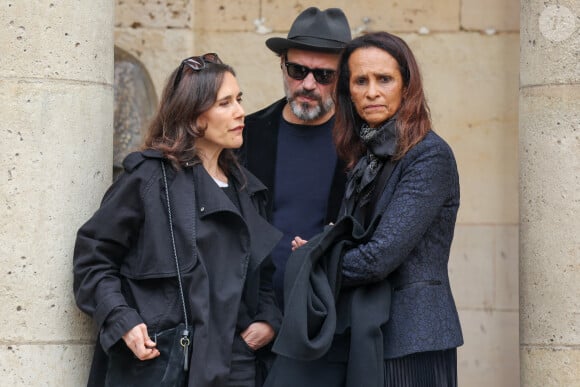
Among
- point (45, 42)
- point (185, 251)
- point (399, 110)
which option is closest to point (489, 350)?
point (399, 110)

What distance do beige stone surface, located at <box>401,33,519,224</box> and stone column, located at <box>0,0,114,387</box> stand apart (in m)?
2.26

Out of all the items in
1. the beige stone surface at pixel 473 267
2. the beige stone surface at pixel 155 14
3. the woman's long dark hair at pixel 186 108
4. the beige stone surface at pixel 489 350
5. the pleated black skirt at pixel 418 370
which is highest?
the beige stone surface at pixel 155 14

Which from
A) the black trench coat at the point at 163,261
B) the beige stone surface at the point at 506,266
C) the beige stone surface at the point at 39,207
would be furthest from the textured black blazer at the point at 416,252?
the beige stone surface at the point at 506,266

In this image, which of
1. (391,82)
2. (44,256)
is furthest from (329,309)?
(44,256)

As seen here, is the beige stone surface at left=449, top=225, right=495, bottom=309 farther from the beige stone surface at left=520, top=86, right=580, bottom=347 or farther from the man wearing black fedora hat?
the man wearing black fedora hat

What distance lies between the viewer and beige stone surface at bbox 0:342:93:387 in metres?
4.71

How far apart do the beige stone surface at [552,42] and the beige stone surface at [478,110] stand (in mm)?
1324

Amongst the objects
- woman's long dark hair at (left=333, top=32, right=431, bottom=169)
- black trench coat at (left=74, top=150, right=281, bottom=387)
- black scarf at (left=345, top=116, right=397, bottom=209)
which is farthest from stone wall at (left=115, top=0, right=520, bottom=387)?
black trench coat at (left=74, top=150, right=281, bottom=387)

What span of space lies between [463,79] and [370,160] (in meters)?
2.12

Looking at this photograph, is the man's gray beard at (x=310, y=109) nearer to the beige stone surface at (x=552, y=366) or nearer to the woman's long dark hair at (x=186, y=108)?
the woman's long dark hair at (x=186, y=108)

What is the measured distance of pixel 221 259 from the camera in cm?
447

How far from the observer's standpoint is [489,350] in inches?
255

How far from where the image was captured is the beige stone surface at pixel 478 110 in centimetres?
646

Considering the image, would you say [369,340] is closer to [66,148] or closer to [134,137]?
[66,148]
